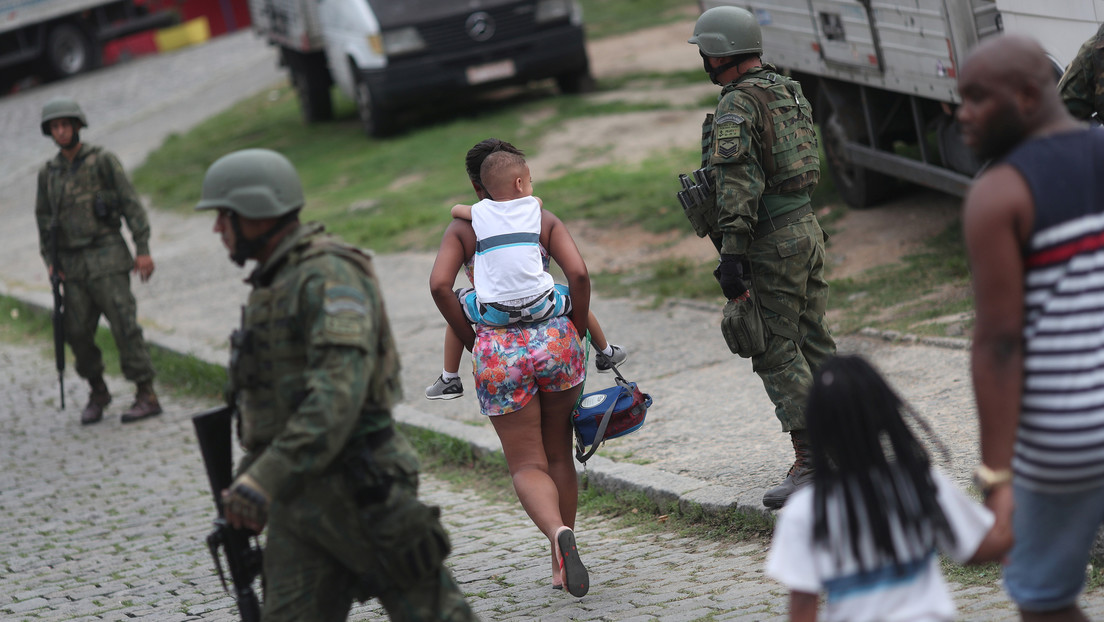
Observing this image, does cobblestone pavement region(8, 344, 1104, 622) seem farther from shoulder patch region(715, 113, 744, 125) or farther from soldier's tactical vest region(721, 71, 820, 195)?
shoulder patch region(715, 113, 744, 125)

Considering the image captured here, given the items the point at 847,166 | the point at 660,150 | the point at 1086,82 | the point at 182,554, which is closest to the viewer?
the point at 1086,82

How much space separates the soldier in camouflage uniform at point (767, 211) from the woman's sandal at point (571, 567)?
3.14 ft

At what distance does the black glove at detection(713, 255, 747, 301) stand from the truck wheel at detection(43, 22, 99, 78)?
95.2ft

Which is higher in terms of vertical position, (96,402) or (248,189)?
(248,189)

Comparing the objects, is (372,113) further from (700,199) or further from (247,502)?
(247,502)

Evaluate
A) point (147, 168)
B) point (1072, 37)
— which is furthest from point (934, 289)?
point (147, 168)

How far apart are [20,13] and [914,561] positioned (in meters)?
30.1

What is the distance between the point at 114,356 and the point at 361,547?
8.71 meters

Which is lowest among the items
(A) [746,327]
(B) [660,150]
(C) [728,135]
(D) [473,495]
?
(B) [660,150]

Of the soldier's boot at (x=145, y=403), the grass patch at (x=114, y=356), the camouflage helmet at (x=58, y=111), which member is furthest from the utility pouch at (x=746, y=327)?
the soldier's boot at (x=145, y=403)

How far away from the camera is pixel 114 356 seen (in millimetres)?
11281

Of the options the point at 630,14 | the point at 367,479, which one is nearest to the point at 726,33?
the point at 367,479

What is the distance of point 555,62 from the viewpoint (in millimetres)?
17812

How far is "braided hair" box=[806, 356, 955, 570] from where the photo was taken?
2.57 m
